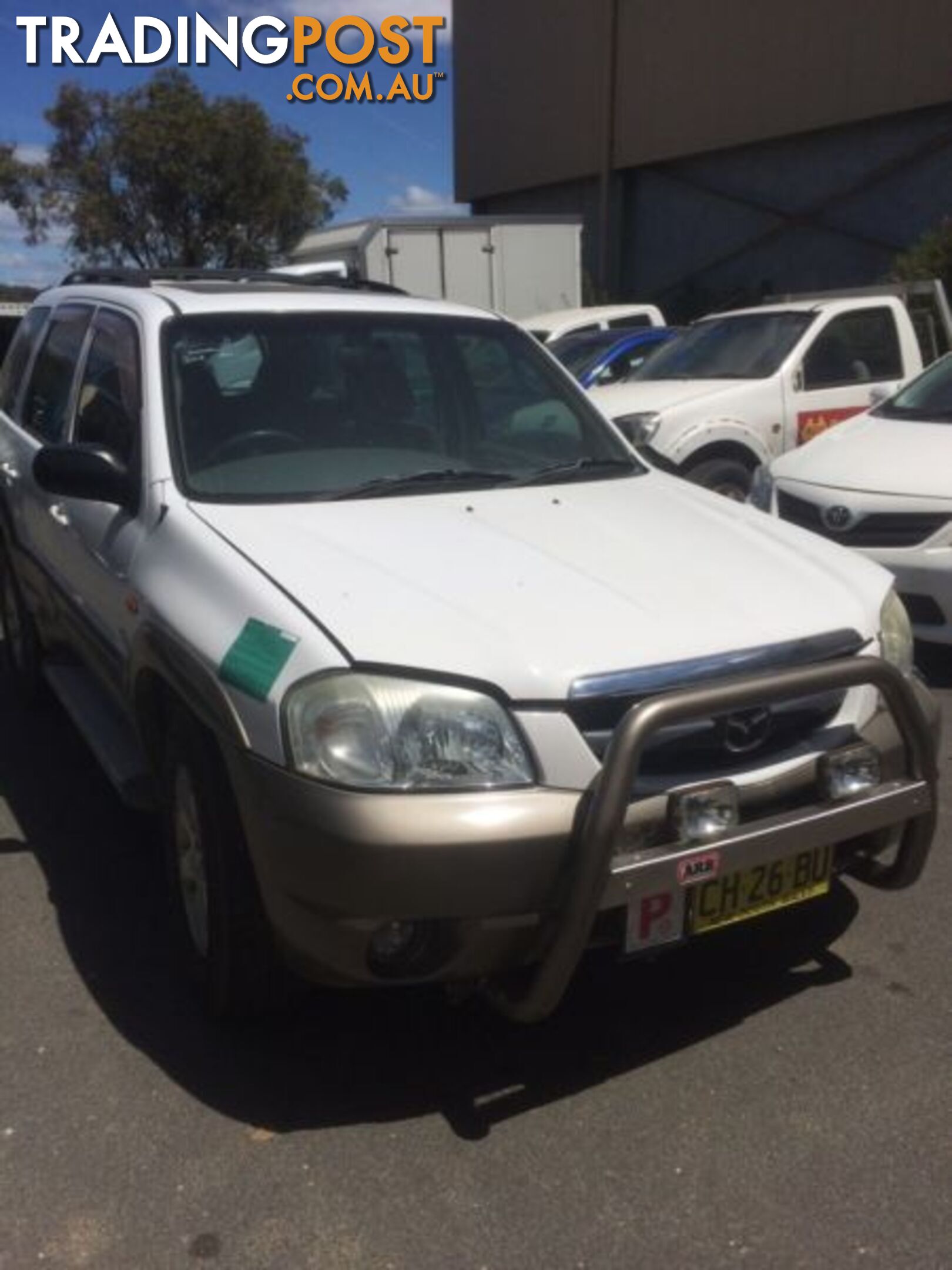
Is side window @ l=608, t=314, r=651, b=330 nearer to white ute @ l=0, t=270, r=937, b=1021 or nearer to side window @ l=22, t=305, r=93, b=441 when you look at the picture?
side window @ l=22, t=305, r=93, b=441

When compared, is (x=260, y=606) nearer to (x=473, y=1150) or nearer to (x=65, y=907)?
(x=473, y=1150)

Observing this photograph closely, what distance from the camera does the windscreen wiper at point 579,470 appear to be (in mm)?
3793

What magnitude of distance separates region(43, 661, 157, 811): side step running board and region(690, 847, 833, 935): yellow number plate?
5.09 ft

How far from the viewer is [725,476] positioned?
8242 millimetres

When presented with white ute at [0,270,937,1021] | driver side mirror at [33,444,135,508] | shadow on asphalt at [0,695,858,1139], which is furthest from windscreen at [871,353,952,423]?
driver side mirror at [33,444,135,508]

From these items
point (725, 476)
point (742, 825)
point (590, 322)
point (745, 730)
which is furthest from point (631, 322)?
point (742, 825)

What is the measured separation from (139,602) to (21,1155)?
4.41 feet

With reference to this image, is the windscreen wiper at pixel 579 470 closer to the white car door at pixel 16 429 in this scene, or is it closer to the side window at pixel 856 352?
the white car door at pixel 16 429

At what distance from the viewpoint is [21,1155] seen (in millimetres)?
2693

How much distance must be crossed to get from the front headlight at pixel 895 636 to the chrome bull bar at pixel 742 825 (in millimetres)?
267

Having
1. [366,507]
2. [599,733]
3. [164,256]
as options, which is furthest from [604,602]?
[164,256]

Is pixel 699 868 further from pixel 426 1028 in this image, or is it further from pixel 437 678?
pixel 426 1028

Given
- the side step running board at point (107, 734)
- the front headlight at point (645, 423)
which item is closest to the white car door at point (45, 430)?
the side step running board at point (107, 734)

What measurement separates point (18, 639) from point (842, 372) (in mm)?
5881
